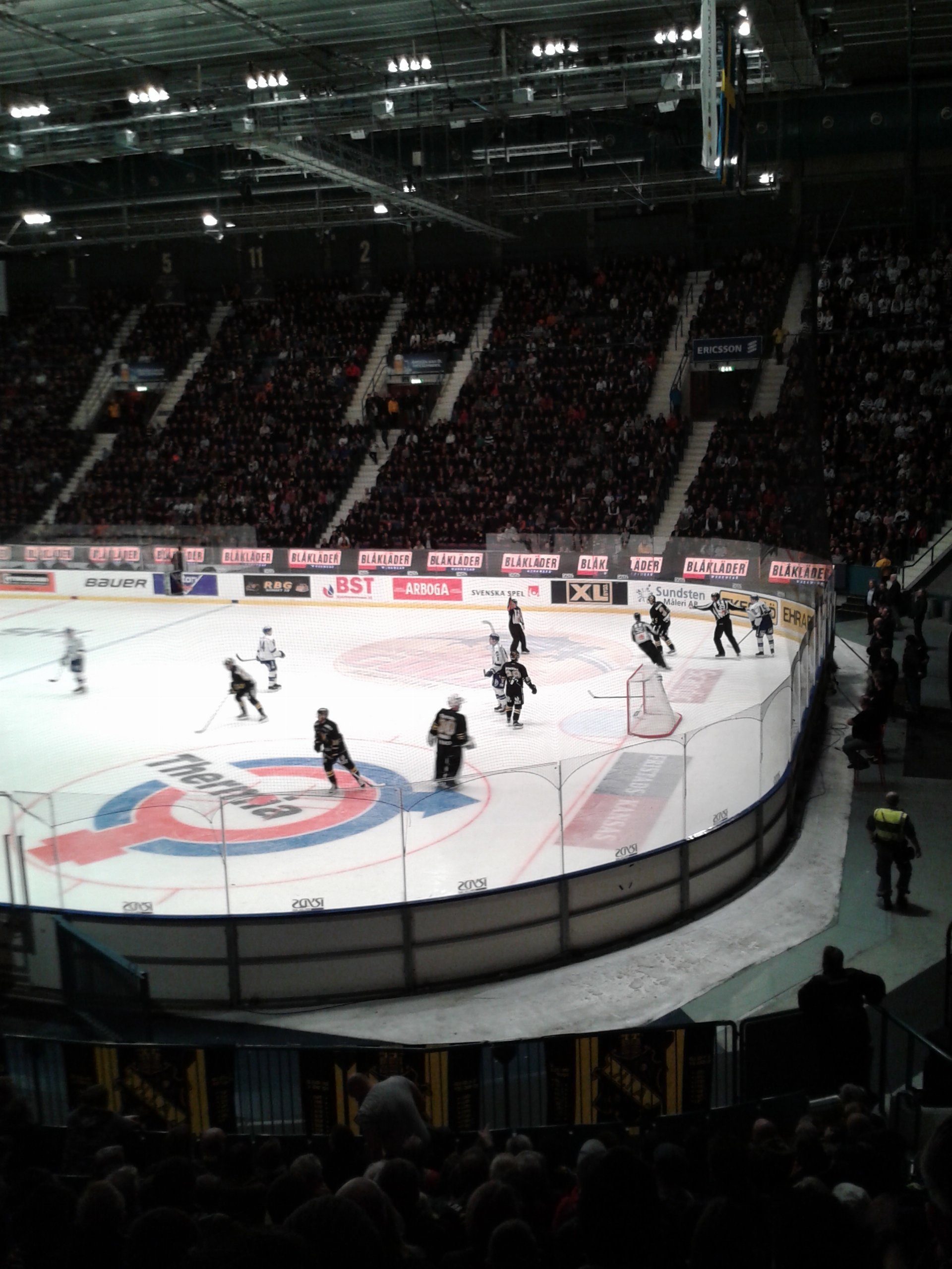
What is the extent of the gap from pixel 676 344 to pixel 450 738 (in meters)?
25.9

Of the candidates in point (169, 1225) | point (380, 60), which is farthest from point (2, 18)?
point (169, 1225)

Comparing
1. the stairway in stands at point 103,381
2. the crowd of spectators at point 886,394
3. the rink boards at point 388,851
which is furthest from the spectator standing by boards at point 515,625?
the stairway in stands at point 103,381

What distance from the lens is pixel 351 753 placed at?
15812mm

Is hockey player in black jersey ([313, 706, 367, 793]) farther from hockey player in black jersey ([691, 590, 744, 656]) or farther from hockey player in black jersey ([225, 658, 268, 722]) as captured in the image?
hockey player in black jersey ([691, 590, 744, 656])

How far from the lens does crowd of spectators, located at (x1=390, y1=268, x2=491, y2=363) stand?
3959 cm

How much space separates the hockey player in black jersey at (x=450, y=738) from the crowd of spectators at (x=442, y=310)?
2765 cm

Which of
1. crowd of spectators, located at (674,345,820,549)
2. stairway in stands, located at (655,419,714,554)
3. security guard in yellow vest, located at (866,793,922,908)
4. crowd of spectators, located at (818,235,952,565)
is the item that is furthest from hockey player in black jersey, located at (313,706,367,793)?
crowd of spectators, located at (818,235,952,565)

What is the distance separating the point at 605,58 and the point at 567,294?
15.5 meters

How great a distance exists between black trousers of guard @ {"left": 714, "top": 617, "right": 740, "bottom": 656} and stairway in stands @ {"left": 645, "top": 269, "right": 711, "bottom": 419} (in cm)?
1367

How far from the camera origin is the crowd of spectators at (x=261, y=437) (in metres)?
36.8

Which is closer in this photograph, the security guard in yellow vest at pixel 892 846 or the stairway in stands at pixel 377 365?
the security guard in yellow vest at pixel 892 846

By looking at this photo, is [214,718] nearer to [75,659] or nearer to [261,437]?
[75,659]

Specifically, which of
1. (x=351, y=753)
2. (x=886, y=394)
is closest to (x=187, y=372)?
(x=886, y=394)

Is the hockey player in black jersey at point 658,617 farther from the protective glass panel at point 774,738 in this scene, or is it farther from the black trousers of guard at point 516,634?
the protective glass panel at point 774,738
